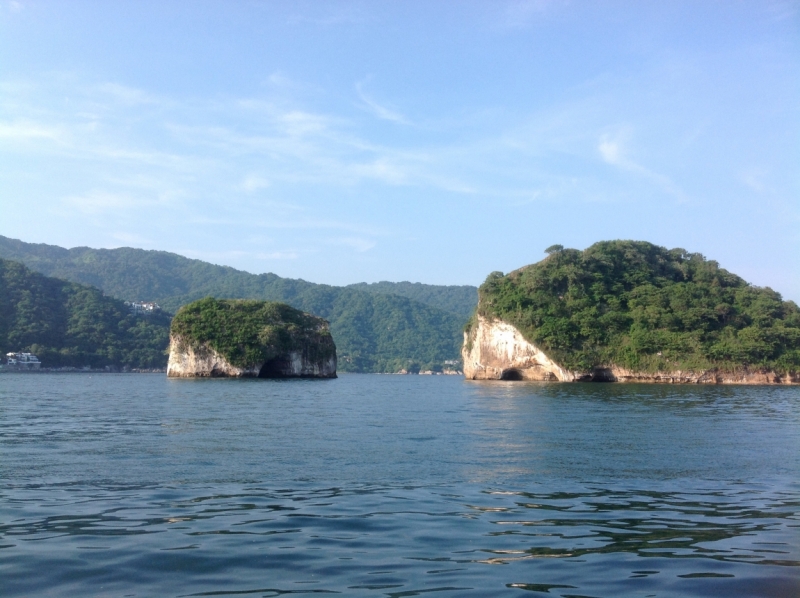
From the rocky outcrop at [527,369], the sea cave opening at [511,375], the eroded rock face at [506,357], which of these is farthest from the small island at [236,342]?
the sea cave opening at [511,375]

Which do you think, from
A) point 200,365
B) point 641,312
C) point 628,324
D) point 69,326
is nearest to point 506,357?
point 628,324

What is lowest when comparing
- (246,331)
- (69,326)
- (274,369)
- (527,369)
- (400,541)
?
(400,541)

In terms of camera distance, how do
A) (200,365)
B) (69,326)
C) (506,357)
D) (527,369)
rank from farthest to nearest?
(69,326) < (200,365) < (506,357) < (527,369)

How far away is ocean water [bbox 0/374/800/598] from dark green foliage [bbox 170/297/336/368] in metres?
63.6

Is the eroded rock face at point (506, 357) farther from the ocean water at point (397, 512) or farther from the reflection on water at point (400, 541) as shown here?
the reflection on water at point (400, 541)

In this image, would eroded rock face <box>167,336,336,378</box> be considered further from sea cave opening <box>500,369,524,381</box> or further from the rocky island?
sea cave opening <box>500,369,524,381</box>

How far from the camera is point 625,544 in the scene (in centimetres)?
891

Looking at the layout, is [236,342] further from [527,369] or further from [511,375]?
[527,369]

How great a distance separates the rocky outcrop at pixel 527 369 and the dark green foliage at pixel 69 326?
228ft

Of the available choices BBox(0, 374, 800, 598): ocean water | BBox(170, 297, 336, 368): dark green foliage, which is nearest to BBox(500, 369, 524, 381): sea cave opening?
BBox(170, 297, 336, 368): dark green foliage

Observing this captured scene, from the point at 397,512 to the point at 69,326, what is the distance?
426ft

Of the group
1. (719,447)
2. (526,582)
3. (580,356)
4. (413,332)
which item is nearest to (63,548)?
(526,582)

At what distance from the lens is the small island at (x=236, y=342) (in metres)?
85.0

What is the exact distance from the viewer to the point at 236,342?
279ft
